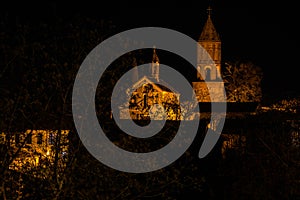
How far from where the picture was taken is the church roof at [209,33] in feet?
192

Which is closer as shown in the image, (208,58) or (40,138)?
(40,138)

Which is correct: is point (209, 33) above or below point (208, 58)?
above

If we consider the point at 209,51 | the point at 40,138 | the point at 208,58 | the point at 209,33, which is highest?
the point at 209,33

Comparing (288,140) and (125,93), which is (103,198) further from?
(288,140)

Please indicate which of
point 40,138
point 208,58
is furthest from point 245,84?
point 40,138

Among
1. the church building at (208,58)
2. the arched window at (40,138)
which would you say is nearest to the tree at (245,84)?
Answer: the church building at (208,58)

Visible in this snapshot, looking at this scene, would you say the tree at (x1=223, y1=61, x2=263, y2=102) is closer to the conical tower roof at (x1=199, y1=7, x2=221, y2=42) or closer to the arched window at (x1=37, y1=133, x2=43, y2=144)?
the conical tower roof at (x1=199, y1=7, x2=221, y2=42)

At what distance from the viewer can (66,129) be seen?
12.5 meters

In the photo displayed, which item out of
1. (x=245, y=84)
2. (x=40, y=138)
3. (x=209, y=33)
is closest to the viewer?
(x=40, y=138)

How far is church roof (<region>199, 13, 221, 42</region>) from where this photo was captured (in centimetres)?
5853

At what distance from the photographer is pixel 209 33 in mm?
58688

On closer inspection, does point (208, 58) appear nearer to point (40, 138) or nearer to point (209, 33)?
point (209, 33)

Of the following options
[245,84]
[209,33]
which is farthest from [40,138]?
[209,33]

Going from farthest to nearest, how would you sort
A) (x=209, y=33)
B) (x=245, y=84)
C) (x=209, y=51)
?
(x=209, y=51) < (x=209, y=33) < (x=245, y=84)
